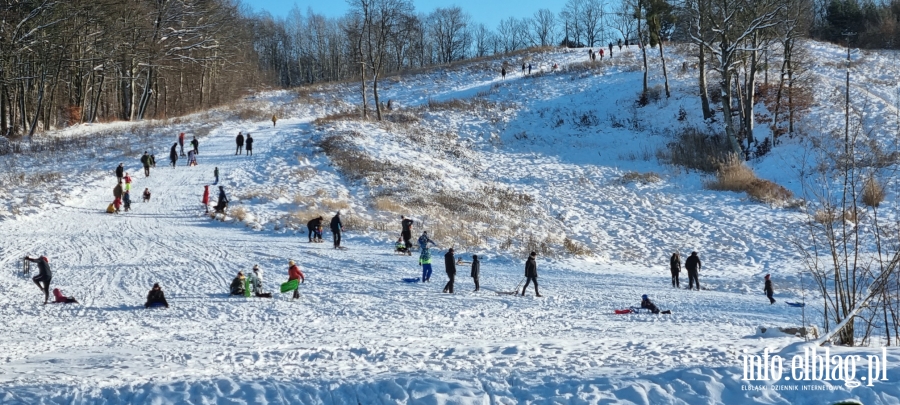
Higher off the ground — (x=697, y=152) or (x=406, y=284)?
(x=697, y=152)

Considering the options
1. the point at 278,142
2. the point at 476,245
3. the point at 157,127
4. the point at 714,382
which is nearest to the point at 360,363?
the point at 714,382

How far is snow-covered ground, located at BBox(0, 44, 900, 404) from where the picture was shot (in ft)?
23.7

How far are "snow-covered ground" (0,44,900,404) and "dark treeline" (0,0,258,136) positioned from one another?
14.6 feet

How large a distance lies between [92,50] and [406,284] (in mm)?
34244

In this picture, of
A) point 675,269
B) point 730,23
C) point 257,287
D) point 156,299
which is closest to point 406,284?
point 257,287

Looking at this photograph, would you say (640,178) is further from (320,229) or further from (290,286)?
(290,286)

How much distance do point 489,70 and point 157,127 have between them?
110 ft

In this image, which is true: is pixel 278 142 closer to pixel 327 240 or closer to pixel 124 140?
pixel 124 140

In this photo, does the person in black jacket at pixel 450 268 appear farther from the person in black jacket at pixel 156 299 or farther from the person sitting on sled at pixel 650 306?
the person in black jacket at pixel 156 299

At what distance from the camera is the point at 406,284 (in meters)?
16.0

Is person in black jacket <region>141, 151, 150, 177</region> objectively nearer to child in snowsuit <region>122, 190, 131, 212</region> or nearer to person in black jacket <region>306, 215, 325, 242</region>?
child in snowsuit <region>122, 190, 131, 212</region>

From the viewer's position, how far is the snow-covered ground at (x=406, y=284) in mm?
7234

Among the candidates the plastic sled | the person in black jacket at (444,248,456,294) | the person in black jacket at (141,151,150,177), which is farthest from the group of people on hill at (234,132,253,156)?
the person in black jacket at (444,248,456,294)

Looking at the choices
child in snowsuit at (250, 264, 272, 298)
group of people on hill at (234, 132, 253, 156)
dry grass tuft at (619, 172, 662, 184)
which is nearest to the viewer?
child in snowsuit at (250, 264, 272, 298)
